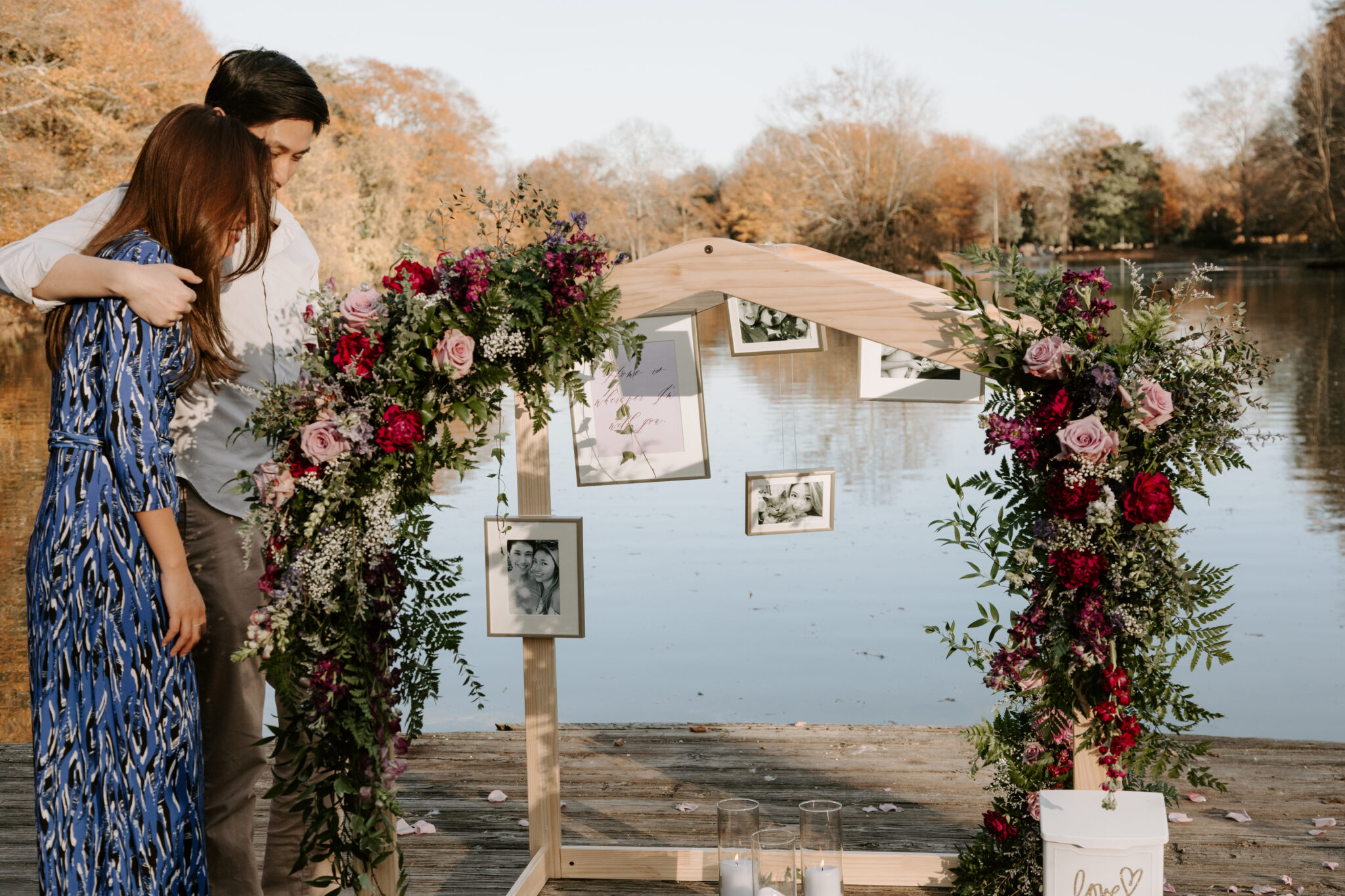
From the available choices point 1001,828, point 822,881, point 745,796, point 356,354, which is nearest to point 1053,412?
point 1001,828

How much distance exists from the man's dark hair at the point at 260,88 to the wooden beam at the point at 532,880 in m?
1.86

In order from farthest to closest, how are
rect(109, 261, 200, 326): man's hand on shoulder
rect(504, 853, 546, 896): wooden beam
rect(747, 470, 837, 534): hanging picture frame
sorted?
rect(747, 470, 837, 534): hanging picture frame
rect(504, 853, 546, 896): wooden beam
rect(109, 261, 200, 326): man's hand on shoulder

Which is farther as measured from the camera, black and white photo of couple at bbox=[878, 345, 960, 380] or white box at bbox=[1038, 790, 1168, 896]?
black and white photo of couple at bbox=[878, 345, 960, 380]

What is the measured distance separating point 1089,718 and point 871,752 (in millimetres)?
1611

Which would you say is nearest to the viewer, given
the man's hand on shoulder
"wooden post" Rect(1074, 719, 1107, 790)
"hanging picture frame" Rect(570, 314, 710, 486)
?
the man's hand on shoulder

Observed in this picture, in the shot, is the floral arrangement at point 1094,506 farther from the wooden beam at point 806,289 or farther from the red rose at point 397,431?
the red rose at point 397,431

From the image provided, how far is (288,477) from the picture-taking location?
7.06 ft

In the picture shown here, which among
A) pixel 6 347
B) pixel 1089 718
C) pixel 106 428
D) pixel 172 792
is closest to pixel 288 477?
pixel 106 428

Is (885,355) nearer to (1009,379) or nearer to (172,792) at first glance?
(1009,379)

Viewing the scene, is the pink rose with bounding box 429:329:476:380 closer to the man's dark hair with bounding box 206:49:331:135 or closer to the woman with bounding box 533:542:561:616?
the man's dark hair with bounding box 206:49:331:135

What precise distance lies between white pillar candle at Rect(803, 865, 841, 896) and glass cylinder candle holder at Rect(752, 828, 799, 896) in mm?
37

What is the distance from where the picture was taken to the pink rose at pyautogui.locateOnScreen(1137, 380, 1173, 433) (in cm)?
218

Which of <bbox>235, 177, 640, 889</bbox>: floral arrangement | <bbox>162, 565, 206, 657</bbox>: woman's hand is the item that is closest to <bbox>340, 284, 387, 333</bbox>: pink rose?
<bbox>235, 177, 640, 889</bbox>: floral arrangement

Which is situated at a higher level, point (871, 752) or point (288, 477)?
point (288, 477)
